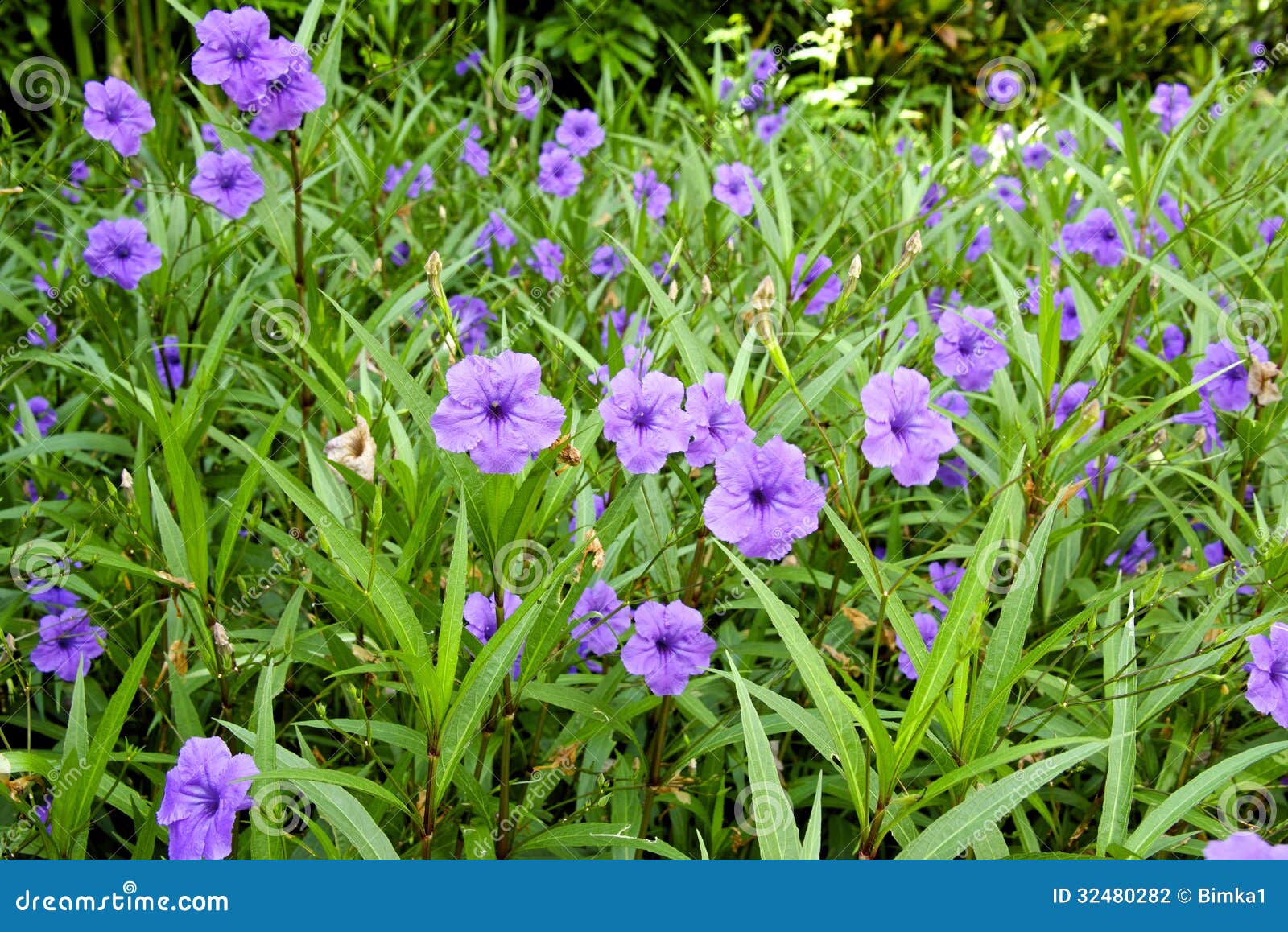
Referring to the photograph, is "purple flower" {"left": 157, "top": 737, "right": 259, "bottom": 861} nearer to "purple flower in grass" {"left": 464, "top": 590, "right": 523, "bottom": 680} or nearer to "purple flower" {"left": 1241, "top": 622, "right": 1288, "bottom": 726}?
"purple flower in grass" {"left": 464, "top": 590, "right": 523, "bottom": 680}

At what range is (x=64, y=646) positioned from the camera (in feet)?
4.97

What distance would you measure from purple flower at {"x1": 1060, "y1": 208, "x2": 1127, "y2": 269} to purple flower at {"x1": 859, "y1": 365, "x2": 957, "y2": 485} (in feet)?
4.41

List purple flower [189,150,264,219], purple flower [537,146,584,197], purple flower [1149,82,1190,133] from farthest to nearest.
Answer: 1. purple flower [1149,82,1190,133]
2. purple flower [537,146,584,197]
3. purple flower [189,150,264,219]

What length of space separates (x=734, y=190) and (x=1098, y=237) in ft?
2.70

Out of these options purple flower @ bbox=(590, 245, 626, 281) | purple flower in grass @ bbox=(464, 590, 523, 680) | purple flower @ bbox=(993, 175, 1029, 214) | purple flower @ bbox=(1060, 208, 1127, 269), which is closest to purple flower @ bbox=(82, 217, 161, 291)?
purple flower @ bbox=(590, 245, 626, 281)

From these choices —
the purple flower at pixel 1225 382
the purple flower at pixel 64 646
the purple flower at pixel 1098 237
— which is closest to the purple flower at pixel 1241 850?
the purple flower at pixel 1225 382

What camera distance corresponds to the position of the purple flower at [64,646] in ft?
4.93

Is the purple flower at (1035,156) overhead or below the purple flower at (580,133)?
overhead

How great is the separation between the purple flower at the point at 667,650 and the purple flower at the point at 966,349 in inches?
27.0

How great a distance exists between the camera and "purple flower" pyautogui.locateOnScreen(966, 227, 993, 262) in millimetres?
2627

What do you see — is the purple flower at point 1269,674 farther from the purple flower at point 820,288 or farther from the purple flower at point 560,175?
the purple flower at point 560,175

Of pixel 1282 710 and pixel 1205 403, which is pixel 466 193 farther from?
pixel 1282 710

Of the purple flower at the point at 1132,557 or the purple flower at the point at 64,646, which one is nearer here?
the purple flower at the point at 64,646

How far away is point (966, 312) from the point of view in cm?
190
